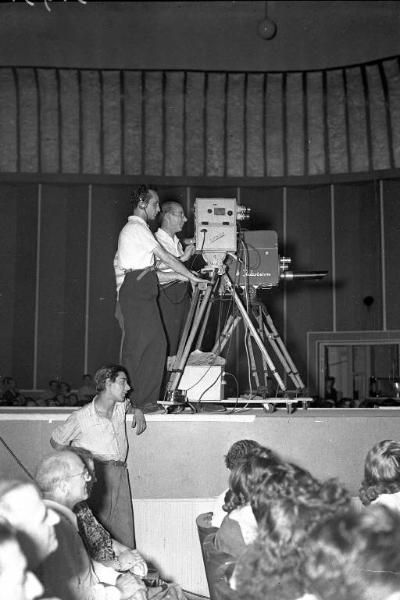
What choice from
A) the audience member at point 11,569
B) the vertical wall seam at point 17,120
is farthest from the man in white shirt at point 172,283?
the vertical wall seam at point 17,120

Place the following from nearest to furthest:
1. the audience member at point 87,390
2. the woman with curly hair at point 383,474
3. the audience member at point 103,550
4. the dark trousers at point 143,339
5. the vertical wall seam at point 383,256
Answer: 1. the woman with curly hair at point 383,474
2. the audience member at point 103,550
3. the dark trousers at point 143,339
4. the audience member at point 87,390
5. the vertical wall seam at point 383,256

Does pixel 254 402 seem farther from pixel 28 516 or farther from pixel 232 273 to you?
pixel 28 516

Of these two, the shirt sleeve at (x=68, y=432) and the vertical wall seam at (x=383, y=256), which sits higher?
the vertical wall seam at (x=383, y=256)

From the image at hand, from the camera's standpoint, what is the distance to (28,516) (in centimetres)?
153

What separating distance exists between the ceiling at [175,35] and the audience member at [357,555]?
8.29 meters

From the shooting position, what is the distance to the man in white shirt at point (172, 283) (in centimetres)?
457

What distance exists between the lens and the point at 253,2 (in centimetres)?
896

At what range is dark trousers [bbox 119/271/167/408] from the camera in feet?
13.8

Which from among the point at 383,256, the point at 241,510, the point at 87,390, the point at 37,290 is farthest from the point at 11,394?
the point at 241,510

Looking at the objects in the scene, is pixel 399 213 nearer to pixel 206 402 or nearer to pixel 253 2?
pixel 253 2

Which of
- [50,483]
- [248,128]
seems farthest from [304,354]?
[50,483]

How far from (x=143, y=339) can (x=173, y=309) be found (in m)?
0.63

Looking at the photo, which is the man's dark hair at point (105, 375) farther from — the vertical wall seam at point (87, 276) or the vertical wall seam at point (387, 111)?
the vertical wall seam at point (387, 111)

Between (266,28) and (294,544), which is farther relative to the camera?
(266,28)
